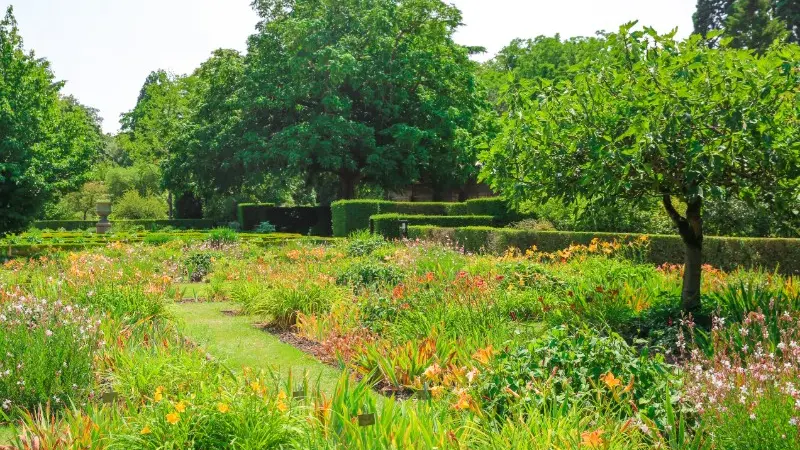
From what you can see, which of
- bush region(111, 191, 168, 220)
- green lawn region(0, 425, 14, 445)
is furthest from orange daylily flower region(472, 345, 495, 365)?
bush region(111, 191, 168, 220)

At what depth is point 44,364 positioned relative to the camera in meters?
4.75

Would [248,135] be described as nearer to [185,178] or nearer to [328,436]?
[185,178]

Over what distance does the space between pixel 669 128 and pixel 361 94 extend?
24.0 metres

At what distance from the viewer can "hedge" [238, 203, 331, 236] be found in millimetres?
33156

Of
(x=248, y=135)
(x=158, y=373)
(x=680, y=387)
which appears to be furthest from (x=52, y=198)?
(x=680, y=387)

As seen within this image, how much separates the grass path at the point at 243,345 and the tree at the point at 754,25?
35822mm

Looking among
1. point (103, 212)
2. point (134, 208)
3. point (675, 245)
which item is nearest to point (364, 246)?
point (675, 245)

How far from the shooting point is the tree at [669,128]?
18.3 feet

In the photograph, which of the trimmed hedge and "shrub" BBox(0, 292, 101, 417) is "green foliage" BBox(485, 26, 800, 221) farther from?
the trimmed hedge

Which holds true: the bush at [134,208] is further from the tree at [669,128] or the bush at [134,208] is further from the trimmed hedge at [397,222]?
the tree at [669,128]

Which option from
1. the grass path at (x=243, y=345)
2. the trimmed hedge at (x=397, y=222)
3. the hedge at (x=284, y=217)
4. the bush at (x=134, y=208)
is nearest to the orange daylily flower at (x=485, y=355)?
the grass path at (x=243, y=345)

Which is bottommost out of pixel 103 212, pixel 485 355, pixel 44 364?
pixel 44 364

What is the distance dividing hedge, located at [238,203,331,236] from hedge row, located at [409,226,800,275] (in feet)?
58.1

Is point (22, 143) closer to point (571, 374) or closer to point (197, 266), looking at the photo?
point (197, 266)
